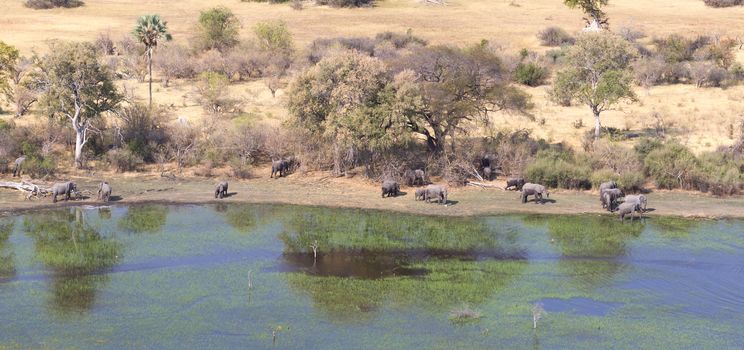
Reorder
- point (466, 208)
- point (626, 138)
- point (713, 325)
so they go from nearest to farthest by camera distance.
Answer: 1. point (713, 325)
2. point (466, 208)
3. point (626, 138)

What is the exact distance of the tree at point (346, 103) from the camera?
36188 millimetres

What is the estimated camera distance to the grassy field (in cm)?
4597

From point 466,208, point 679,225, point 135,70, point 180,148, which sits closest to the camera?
point 679,225

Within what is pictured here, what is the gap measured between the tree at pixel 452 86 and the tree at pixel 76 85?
13.3 metres

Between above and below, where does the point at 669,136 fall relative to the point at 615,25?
below

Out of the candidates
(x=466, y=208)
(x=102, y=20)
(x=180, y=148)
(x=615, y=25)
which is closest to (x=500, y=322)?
(x=466, y=208)

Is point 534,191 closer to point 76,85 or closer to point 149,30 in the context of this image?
point 76,85

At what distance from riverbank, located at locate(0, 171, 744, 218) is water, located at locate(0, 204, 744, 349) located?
0.94 m

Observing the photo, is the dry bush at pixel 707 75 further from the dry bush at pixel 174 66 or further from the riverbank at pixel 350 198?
the dry bush at pixel 174 66

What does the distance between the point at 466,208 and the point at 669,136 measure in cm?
1517

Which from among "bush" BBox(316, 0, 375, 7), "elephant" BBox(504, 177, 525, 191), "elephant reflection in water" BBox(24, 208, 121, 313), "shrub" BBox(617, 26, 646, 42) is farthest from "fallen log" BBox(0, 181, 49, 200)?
"bush" BBox(316, 0, 375, 7)

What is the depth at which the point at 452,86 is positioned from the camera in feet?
124

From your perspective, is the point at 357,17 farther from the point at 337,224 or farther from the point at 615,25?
the point at 337,224

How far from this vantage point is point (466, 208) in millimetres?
33344
